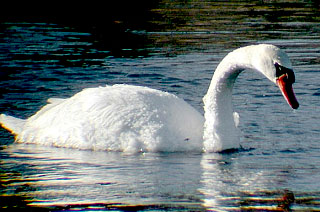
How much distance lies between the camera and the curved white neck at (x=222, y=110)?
10.2 m

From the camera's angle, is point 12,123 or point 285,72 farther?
point 12,123

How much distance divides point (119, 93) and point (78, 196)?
10.4 feet

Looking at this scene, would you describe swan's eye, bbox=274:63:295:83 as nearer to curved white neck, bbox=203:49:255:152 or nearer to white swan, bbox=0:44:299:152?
white swan, bbox=0:44:299:152

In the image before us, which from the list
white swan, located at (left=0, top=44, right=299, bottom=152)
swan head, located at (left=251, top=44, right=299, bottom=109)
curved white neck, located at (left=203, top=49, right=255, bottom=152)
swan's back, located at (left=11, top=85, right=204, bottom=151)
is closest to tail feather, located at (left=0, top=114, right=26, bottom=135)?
swan's back, located at (left=11, top=85, right=204, bottom=151)

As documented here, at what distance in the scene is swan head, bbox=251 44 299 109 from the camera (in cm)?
934

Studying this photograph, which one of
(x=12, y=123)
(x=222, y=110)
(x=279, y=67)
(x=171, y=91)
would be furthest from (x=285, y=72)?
(x=171, y=91)

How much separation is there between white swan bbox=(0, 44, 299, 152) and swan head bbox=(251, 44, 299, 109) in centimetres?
4

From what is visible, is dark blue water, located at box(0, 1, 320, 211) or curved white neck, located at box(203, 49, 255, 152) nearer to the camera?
dark blue water, located at box(0, 1, 320, 211)

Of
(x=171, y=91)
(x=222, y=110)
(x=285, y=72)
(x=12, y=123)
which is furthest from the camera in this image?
(x=171, y=91)

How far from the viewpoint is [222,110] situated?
10430 mm

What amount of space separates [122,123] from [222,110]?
4.19 feet

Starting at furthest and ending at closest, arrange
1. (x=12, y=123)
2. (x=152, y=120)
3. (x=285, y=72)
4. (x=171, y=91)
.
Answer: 1. (x=171, y=91)
2. (x=12, y=123)
3. (x=152, y=120)
4. (x=285, y=72)

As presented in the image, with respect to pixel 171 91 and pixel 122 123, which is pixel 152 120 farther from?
pixel 171 91

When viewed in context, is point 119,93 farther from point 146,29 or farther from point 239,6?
point 239,6
